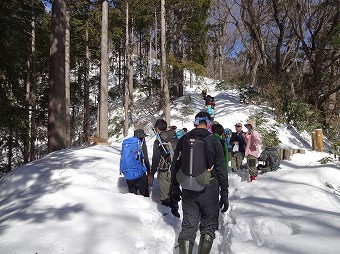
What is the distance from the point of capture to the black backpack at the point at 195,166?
3621 millimetres

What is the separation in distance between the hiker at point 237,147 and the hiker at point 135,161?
384cm

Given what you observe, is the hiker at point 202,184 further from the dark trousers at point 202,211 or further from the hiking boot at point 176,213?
the hiking boot at point 176,213

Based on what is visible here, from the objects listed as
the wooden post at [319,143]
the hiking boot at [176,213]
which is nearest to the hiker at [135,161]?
the hiking boot at [176,213]

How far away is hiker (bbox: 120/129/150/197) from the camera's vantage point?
591cm

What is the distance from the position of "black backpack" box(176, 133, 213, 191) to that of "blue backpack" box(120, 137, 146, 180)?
2.30m

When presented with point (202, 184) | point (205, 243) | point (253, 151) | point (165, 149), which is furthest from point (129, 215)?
point (253, 151)

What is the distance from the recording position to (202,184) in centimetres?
361

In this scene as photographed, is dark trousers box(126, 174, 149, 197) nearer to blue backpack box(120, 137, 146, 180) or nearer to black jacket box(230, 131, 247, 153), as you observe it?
blue backpack box(120, 137, 146, 180)

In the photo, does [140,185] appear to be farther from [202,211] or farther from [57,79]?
[57,79]

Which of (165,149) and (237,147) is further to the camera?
(237,147)

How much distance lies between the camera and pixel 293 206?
16.2 feet

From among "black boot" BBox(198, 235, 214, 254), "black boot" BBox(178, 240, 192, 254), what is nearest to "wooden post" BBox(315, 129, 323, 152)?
"black boot" BBox(198, 235, 214, 254)

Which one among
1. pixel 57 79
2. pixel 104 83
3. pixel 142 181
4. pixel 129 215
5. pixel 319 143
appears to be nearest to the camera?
pixel 129 215

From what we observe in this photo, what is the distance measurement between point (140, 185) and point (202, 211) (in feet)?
8.36
